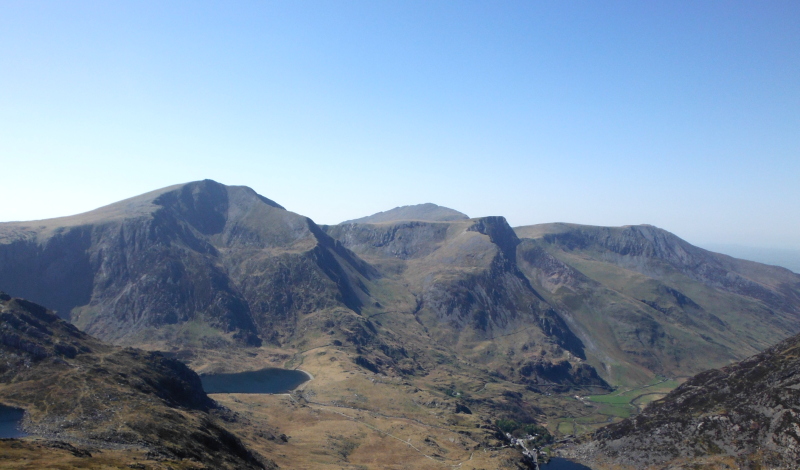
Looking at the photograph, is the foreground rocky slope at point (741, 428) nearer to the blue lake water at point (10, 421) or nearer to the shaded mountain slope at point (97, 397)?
the shaded mountain slope at point (97, 397)

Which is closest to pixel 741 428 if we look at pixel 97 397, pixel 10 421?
pixel 97 397

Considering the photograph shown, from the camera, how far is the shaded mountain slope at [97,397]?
360 feet

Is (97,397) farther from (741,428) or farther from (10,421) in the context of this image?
(741,428)

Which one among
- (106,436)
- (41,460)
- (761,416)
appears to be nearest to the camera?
(41,460)

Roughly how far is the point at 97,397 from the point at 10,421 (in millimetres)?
18141

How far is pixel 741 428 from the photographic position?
171500mm

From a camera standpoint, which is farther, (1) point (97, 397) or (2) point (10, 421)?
(1) point (97, 397)

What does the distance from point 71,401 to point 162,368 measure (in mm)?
54000

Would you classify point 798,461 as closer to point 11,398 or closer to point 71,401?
point 71,401

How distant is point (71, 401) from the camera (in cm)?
12050

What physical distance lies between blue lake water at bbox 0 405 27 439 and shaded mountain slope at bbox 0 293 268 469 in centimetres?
175

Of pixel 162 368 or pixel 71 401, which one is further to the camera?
pixel 162 368

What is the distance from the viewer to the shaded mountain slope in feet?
360

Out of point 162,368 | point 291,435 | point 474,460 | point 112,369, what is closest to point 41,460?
point 112,369
